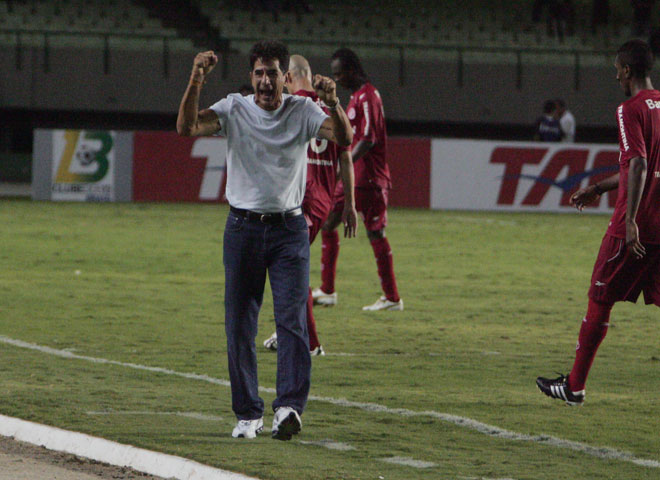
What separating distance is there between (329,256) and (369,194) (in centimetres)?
70

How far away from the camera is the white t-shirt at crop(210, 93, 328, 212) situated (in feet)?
21.3

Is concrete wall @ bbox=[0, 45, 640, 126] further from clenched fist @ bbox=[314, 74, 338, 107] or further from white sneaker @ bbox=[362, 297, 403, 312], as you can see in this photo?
clenched fist @ bbox=[314, 74, 338, 107]

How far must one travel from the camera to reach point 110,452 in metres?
6.08

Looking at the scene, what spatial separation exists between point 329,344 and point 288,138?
12.6 ft

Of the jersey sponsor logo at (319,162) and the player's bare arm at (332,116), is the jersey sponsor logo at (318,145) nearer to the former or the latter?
the jersey sponsor logo at (319,162)

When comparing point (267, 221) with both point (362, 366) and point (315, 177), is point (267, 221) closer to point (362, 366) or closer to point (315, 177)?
point (362, 366)

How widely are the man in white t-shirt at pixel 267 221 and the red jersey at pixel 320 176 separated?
2.67m

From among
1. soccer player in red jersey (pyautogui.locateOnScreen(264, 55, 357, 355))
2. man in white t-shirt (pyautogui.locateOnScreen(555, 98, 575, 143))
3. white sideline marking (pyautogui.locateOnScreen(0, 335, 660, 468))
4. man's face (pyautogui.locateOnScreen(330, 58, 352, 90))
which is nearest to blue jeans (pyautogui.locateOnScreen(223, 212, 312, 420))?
white sideline marking (pyautogui.locateOnScreen(0, 335, 660, 468))

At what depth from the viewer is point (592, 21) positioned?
38.0 meters

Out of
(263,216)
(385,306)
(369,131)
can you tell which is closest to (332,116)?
(263,216)

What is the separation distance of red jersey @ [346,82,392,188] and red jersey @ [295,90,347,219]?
2.13m

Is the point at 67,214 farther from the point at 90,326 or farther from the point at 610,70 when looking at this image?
the point at 610,70

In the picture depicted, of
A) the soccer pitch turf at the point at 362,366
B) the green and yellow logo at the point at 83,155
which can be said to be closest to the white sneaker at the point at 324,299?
the soccer pitch turf at the point at 362,366

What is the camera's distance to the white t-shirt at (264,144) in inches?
256
